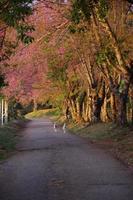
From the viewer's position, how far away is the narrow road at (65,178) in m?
12.2

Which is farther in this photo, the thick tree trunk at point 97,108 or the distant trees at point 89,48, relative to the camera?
the thick tree trunk at point 97,108

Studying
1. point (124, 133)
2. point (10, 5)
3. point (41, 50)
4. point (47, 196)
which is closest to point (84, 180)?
point (47, 196)

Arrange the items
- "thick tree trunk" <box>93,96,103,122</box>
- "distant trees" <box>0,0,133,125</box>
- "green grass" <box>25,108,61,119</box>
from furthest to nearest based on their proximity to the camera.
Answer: "green grass" <box>25,108,61,119</box> → "thick tree trunk" <box>93,96,103,122</box> → "distant trees" <box>0,0,133,125</box>

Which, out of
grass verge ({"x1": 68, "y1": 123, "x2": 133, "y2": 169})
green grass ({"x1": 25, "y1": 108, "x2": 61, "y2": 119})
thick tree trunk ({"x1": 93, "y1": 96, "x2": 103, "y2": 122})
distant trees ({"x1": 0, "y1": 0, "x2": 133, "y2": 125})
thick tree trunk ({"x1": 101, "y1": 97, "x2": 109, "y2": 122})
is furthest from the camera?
green grass ({"x1": 25, "y1": 108, "x2": 61, "y2": 119})

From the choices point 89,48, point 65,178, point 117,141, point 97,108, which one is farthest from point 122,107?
point 65,178

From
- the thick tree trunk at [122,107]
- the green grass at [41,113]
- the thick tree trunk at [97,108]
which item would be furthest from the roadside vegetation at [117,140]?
the green grass at [41,113]

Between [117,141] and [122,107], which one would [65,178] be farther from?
[122,107]

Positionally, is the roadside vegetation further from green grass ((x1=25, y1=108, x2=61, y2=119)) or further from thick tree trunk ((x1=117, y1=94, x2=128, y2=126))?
green grass ((x1=25, y1=108, x2=61, y2=119))

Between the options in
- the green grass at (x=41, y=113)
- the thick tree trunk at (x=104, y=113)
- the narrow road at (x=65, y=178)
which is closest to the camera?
the narrow road at (x=65, y=178)

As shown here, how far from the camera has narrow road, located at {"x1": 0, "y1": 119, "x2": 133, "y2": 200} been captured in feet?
40.1

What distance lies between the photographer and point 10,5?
1499cm

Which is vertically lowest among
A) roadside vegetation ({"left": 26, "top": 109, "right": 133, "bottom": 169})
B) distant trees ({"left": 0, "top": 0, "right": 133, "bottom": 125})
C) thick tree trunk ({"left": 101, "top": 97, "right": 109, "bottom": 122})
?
roadside vegetation ({"left": 26, "top": 109, "right": 133, "bottom": 169})

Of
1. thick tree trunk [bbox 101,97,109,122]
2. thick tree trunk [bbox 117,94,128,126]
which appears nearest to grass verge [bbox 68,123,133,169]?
thick tree trunk [bbox 117,94,128,126]

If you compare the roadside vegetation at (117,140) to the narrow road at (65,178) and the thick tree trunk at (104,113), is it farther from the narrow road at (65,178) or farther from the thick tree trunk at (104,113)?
the thick tree trunk at (104,113)
